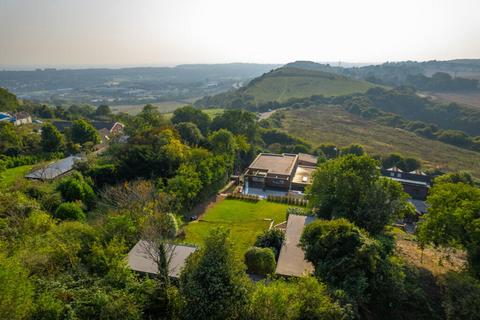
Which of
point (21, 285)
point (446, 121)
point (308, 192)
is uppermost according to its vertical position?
point (21, 285)

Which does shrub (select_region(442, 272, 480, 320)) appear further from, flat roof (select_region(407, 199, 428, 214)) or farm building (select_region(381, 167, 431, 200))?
farm building (select_region(381, 167, 431, 200))

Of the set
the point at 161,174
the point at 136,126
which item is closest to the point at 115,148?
the point at 161,174

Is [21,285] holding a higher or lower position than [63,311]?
higher

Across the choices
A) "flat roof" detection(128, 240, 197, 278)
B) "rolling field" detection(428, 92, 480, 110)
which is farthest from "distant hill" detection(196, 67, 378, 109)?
"flat roof" detection(128, 240, 197, 278)

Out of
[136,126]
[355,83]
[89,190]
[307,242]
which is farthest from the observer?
[355,83]

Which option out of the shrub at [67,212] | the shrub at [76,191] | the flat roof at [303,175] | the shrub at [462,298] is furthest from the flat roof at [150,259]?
the flat roof at [303,175]

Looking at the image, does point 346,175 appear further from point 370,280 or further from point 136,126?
point 136,126
